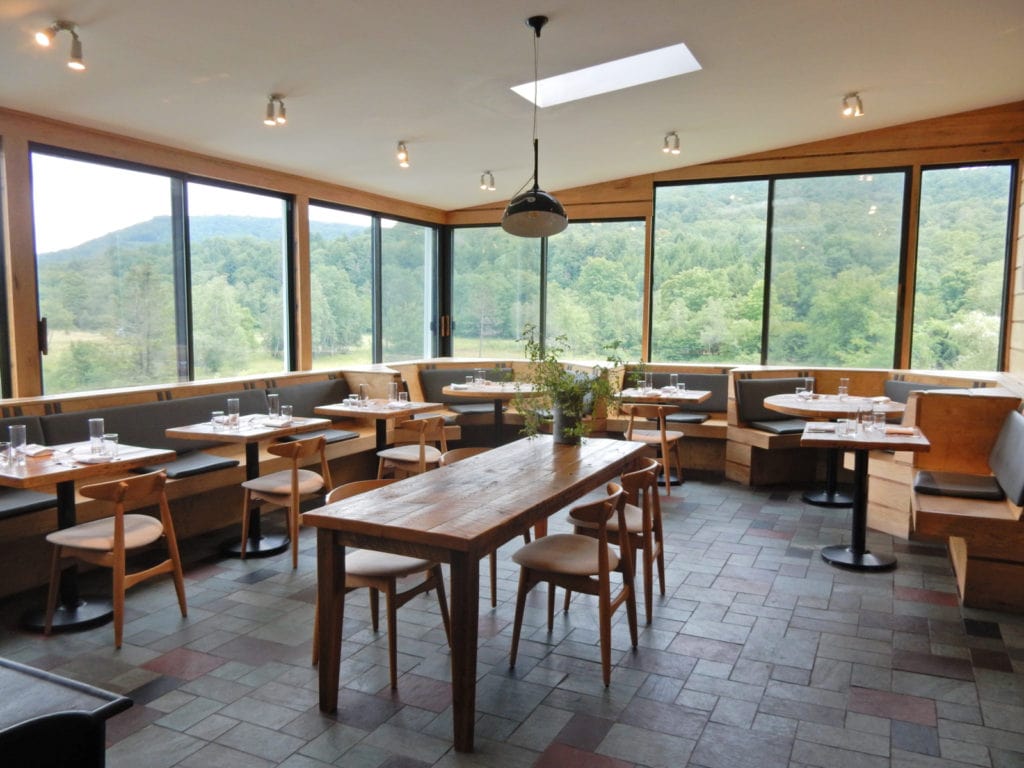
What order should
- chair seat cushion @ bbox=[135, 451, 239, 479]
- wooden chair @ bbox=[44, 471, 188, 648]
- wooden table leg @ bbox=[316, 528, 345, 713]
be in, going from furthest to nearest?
chair seat cushion @ bbox=[135, 451, 239, 479], wooden chair @ bbox=[44, 471, 188, 648], wooden table leg @ bbox=[316, 528, 345, 713]

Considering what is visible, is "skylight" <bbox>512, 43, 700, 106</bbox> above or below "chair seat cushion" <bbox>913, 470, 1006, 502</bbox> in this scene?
above

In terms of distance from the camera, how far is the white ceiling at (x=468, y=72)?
3982 millimetres

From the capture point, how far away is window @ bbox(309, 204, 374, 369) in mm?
7387

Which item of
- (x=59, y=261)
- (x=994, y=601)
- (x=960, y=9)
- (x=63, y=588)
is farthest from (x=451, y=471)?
(x=960, y=9)

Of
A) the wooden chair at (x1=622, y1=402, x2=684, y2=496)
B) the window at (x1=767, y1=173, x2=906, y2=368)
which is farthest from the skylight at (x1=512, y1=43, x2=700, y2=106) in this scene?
the window at (x1=767, y1=173, x2=906, y2=368)

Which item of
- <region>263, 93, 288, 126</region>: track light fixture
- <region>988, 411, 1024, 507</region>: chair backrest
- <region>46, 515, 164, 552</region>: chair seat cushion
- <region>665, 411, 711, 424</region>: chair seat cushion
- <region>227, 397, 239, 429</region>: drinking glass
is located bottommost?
→ <region>46, 515, 164, 552</region>: chair seat cushion

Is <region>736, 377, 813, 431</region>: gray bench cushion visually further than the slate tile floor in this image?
Yes

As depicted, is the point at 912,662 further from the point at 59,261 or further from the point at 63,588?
the point at 59,261

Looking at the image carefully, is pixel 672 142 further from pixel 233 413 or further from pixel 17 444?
pixel 17 444

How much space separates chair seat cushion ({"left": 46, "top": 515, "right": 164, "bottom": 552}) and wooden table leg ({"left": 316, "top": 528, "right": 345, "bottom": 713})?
1.29m

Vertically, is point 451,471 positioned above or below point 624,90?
below

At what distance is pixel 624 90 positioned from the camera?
18.8 feet

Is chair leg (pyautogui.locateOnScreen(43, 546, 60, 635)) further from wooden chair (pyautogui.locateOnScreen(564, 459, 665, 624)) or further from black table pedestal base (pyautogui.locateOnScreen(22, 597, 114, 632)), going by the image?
wooden chair (pyautogui.locateOnScreen(564, 459, 665, 624))

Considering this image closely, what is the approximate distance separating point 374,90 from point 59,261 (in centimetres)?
250
